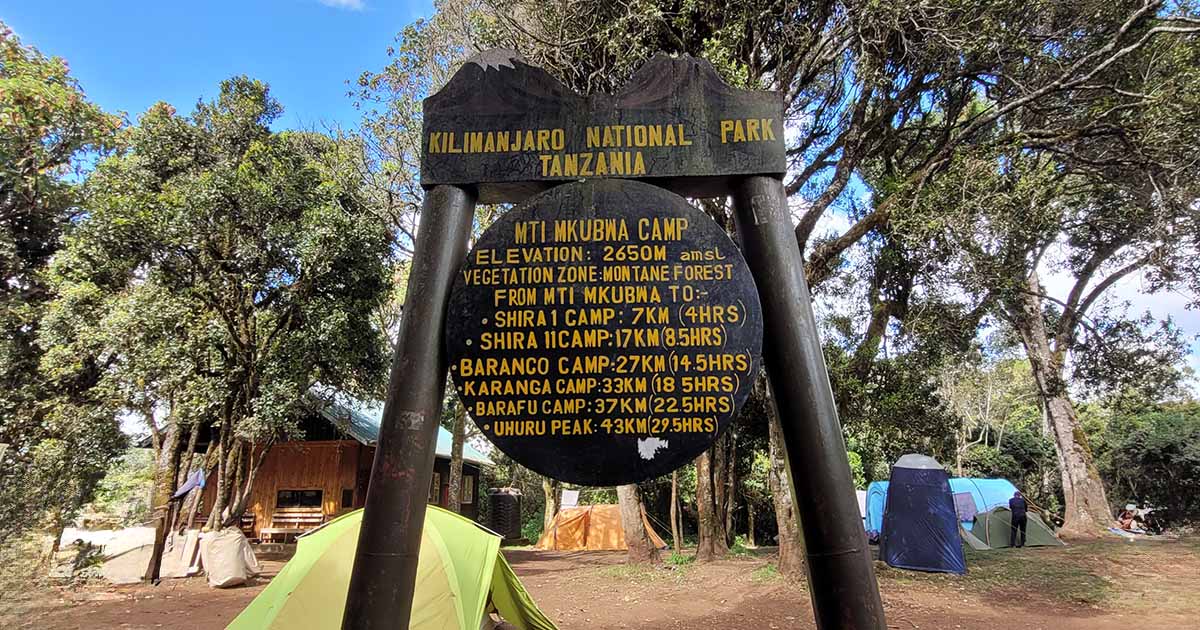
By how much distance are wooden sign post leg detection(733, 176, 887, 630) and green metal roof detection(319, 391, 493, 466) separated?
38.0ft

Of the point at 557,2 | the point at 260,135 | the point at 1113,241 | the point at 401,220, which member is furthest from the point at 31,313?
the point at 1113,241

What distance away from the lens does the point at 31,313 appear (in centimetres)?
1502

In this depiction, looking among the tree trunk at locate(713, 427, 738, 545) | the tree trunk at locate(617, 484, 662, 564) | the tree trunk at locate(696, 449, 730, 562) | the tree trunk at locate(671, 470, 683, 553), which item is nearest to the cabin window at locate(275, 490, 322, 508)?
the tree trunk at locate(617, 484, 662, 564)

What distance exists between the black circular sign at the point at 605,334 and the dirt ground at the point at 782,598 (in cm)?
708

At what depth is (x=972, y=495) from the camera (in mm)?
19203

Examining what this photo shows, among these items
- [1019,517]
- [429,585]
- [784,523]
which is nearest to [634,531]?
[784,523]

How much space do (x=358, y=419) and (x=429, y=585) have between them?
644 inches

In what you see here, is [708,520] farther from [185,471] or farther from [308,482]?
[185,471]

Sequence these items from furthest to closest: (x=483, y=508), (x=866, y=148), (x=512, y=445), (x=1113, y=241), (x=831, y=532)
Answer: (x=483, y=508)
(x=1113, y=241)
(x=866, y=148)
(x=512, y=445)
(x=831, y=532)

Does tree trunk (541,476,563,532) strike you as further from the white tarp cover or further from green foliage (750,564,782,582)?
green foliage (750,564,782,582)

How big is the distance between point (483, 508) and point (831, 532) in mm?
27947

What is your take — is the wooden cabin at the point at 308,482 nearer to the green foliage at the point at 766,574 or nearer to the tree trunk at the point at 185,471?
the tree trunk at the point at 185,471

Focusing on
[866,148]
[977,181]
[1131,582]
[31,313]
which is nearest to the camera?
[977,181]

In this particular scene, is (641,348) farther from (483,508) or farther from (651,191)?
(483,508)
